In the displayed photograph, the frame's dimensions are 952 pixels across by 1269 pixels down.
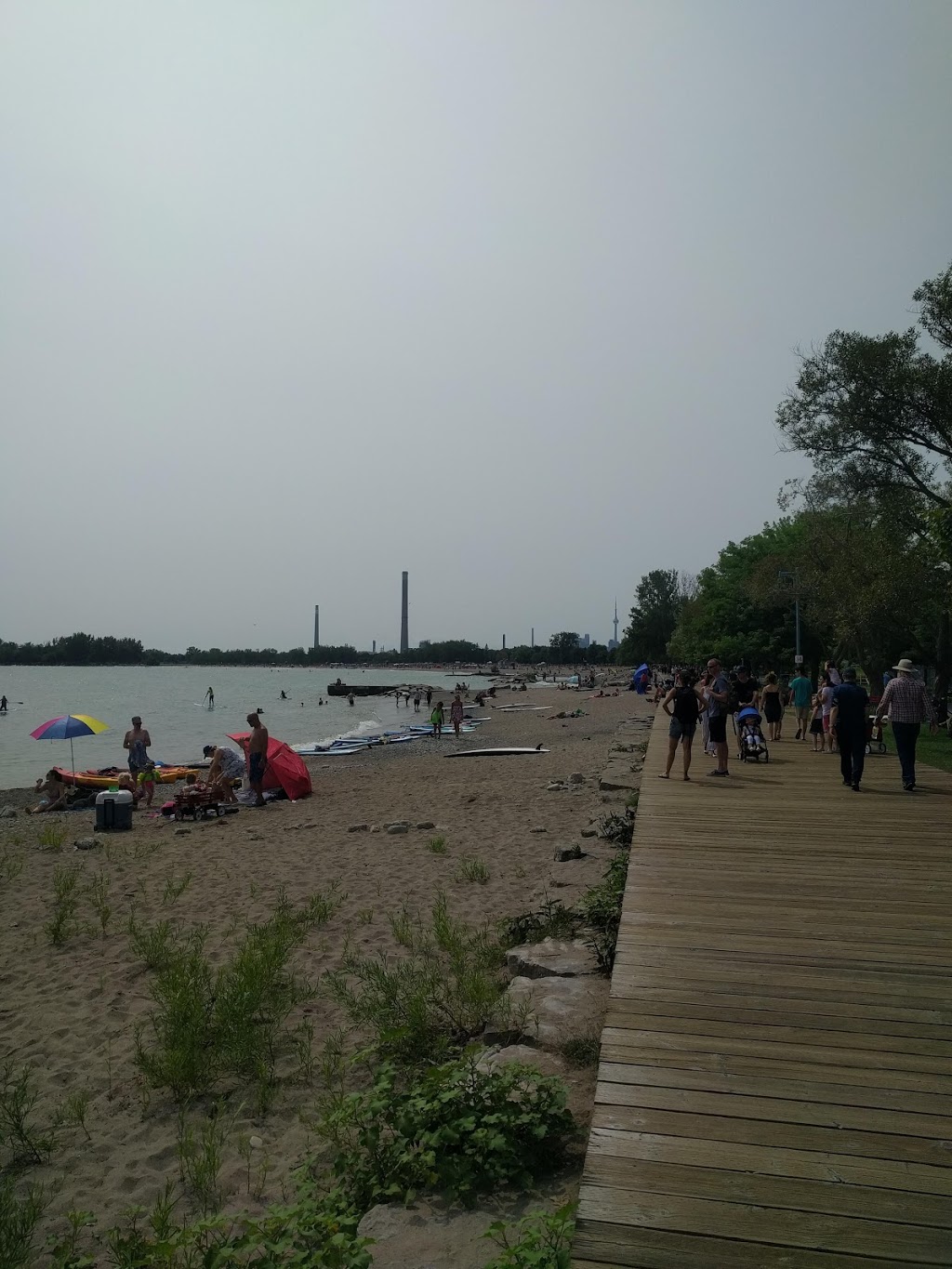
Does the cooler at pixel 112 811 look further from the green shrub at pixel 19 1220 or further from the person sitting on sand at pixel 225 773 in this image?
the green shrub at pixel 19 1220

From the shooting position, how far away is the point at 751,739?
13.8 metres

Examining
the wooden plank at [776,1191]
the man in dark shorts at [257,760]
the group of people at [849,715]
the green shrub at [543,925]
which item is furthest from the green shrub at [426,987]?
the man in dark shorts at [257,760]

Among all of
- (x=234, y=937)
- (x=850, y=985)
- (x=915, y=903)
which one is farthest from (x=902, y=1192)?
(x=234, y=937)

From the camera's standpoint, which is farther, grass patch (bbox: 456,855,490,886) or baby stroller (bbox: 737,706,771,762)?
baby stroller (bbox: 737,706,771,762)

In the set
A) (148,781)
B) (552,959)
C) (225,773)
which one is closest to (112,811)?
(225,773)

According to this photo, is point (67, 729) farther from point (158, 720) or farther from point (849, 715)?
point (158, 720)

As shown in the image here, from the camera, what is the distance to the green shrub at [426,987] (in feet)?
16.3

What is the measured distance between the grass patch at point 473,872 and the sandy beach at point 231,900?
0.11 metres

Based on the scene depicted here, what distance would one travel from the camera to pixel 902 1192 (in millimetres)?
2717

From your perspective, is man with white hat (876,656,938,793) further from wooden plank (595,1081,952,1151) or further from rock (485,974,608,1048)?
wooden plank (595,1081,952,1151)

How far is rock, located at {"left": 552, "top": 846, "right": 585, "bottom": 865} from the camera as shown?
9.48m

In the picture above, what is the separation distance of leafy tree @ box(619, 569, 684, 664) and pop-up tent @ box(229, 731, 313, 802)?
301 ft

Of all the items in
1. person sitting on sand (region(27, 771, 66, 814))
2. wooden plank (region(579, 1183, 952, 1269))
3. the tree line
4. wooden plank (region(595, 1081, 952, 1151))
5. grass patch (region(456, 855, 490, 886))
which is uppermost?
the tree line

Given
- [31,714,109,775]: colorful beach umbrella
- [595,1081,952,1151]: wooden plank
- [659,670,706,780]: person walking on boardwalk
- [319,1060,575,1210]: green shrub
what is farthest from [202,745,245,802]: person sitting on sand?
[595,1081,952,1151]: wooden plank
